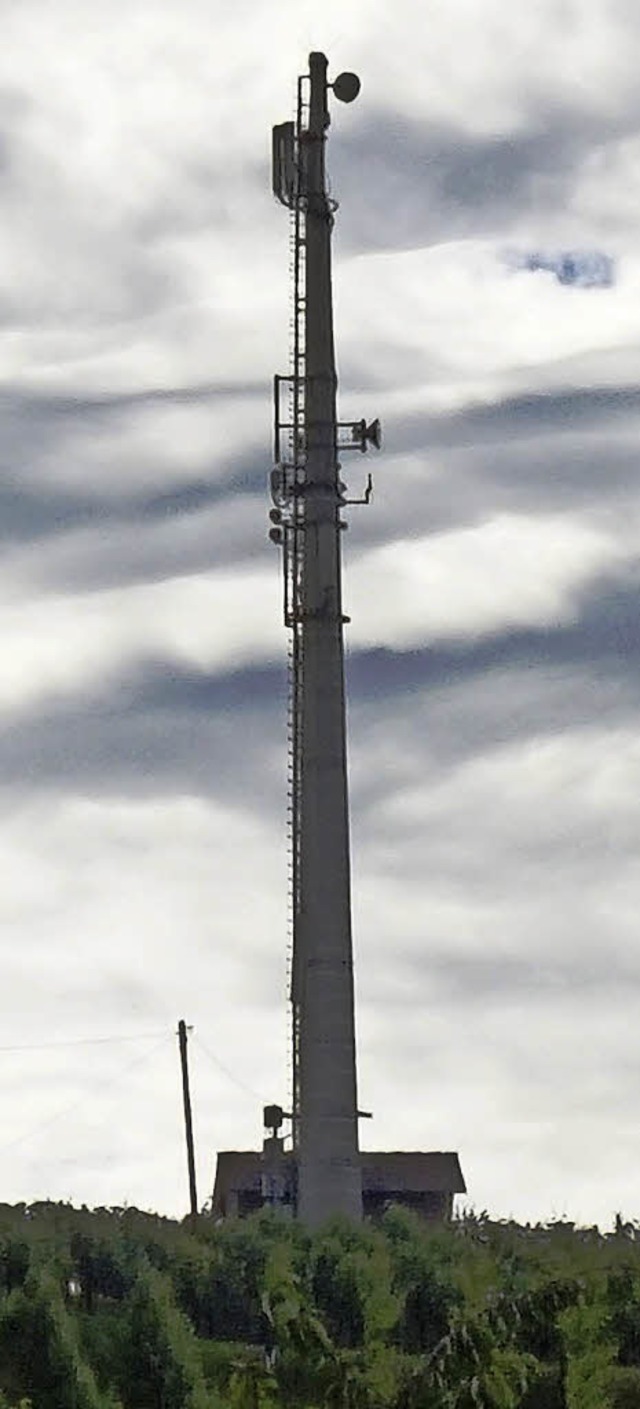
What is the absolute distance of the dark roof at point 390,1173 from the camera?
110m

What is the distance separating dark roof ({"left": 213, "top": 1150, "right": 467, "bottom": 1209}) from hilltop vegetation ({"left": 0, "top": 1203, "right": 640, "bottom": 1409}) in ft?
87.9

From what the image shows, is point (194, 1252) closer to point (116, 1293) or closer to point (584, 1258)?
point (116, 1293)

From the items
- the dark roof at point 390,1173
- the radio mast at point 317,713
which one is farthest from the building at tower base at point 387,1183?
the radio mast at point 317,713

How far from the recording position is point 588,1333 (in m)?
52.4

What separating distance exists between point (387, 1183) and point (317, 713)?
2050 inches

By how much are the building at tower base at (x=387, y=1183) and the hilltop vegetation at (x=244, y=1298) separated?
81.8ft

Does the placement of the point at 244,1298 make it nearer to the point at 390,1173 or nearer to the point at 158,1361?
the point at 158,1361

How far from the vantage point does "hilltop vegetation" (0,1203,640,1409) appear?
51.3 m

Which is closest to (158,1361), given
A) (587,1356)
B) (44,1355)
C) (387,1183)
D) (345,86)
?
(44,1355)

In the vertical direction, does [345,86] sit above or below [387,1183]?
above

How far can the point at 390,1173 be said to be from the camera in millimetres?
113688

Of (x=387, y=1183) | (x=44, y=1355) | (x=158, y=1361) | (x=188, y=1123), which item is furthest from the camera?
(x=387, y=1183)

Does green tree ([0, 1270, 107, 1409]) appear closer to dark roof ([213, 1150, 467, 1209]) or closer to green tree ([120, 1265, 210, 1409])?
green tree ([120, 1265, 210, 1409])

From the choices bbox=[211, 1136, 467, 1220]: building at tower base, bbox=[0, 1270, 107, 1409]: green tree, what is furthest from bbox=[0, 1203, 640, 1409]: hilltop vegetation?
bbox=[211, 1136, 467, 1220]: building at tower base
